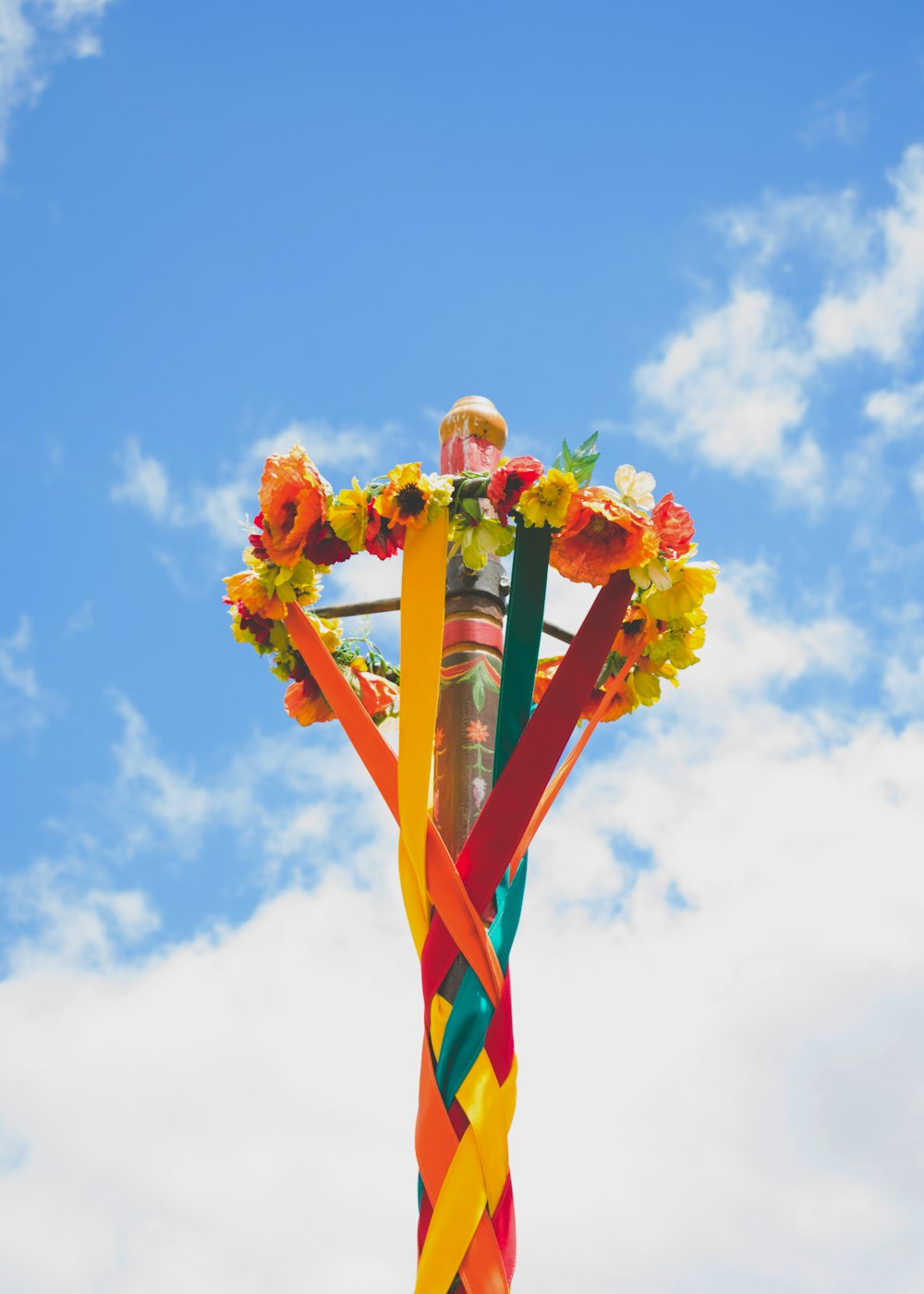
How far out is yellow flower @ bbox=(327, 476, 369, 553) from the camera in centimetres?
518

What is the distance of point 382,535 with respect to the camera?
519cm

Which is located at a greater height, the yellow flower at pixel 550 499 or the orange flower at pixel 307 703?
the orange flower at pixel 307 703

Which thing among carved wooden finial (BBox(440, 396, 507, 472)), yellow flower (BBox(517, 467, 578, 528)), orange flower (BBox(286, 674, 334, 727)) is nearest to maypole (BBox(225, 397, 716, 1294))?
yellow flower (BBox(517, 467, 578, 528))

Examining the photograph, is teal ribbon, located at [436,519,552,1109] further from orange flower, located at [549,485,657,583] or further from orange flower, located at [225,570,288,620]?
orange flower, located at [225,570,288,620]

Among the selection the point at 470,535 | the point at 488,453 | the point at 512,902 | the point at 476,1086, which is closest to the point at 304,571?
the point at 470,535

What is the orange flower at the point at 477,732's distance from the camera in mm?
5371

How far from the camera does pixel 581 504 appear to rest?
16.4 feet

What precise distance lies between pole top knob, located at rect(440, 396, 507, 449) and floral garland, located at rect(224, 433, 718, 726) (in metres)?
0.72

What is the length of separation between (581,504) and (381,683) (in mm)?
1613

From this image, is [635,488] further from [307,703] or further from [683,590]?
→ [307,703]

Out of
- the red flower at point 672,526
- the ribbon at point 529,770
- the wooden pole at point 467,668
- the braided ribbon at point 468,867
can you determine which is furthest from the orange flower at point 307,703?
the red flower at point 672,526

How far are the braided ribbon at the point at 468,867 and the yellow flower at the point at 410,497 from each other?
9cm

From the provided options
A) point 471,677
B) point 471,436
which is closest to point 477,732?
point 471,677

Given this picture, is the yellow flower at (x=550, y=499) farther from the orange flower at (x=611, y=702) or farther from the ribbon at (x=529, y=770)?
the orange flower at (x=611, y=702)
